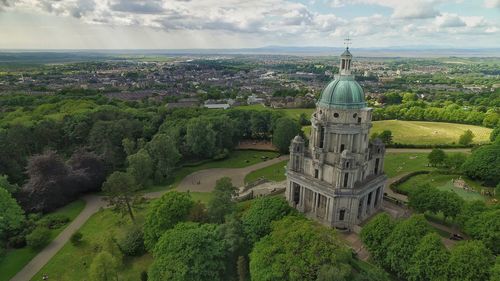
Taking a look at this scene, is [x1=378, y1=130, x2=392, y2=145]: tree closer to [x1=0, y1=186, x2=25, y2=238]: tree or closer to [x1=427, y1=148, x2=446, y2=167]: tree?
[x1=427, y1=148, x2=446, y2=167]: tree

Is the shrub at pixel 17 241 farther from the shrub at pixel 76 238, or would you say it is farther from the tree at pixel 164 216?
the tree at pixel 164 216

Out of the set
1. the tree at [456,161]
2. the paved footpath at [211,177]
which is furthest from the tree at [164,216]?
the tree at [456,161]

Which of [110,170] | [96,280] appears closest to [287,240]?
[96,280]

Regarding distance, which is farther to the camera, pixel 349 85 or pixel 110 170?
pixel 110 170

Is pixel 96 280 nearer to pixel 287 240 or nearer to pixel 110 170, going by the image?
pixel 287 240

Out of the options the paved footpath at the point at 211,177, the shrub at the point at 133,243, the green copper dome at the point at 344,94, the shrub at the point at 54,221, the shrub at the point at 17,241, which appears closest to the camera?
the shrub at the point at 133,243

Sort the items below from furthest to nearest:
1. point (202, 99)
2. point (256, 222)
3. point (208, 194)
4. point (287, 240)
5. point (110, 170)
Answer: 1. point (202, 99)
2. point (110, 170)
3. point (208, 194)
4. point (256, 222)
5. point (287, 240)
